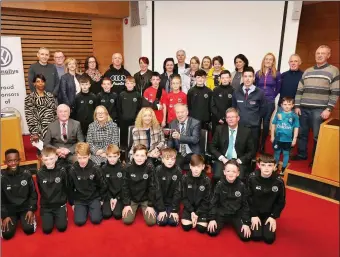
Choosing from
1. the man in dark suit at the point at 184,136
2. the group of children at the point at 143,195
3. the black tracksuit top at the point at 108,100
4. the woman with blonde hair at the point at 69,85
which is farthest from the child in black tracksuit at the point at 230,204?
the woman with blonde hair at the point at 69,85

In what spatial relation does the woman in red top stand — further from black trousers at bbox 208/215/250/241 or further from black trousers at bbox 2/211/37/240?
black trousers at bbox 2/211/37/240

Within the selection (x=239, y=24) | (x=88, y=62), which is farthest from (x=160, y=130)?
Result: (x=239, y=24)

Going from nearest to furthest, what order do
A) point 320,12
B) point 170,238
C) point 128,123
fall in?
point 170,238, point 128,123, point 320,12

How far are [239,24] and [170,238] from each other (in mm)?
4880

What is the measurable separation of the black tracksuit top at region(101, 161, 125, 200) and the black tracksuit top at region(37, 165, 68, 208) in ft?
1.52

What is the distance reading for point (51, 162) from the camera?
114 inches

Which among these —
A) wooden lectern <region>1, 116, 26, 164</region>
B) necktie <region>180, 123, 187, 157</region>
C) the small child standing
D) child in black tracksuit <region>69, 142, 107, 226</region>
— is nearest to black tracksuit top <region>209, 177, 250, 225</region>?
necktie <region>180, 123, 187, 157</region>

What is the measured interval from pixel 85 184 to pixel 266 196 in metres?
1.79

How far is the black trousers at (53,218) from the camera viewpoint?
2.77 metres

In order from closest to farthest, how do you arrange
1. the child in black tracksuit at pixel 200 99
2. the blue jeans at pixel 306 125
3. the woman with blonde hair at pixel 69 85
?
the blue jeans at pixel 306 125 → the child in black tracksuit at pixel 200 99 → the woman with blonde hair at pixel 69 85

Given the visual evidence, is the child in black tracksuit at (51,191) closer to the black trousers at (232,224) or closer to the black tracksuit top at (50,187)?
the black tracksuit top at (50,187)

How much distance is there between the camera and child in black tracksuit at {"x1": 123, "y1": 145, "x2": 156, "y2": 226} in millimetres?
3043

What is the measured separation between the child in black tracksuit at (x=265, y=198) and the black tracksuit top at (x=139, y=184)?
0.99 metres

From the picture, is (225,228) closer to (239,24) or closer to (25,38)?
(239,24)
